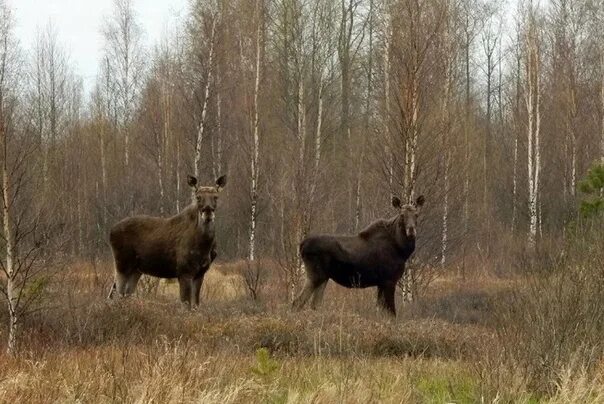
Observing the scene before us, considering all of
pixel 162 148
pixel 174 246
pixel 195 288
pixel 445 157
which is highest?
pixel 162 148

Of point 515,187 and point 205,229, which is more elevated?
point 515,187

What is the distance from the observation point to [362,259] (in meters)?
13.9

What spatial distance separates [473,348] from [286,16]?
2615cm

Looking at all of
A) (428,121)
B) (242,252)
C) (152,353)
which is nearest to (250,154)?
(242,252)

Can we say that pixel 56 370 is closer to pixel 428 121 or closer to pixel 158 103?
pixel 428 121

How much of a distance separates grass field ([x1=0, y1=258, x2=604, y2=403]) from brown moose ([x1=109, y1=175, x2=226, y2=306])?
66 cm

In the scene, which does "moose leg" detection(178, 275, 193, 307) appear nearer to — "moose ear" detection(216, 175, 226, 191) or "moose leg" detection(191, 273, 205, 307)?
"moose leg" detection(191, 273, 205, 307)

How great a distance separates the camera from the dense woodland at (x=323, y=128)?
60.4 feet

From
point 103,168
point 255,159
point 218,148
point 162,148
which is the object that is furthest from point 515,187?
point 103,168

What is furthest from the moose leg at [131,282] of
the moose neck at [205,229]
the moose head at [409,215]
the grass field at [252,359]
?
the moose head at [409,215]

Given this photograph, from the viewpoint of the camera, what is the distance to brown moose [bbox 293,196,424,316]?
13883 millimetres

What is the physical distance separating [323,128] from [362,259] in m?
21.4

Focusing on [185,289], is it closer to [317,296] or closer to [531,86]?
[317,296]

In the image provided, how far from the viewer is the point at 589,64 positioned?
38.6m
